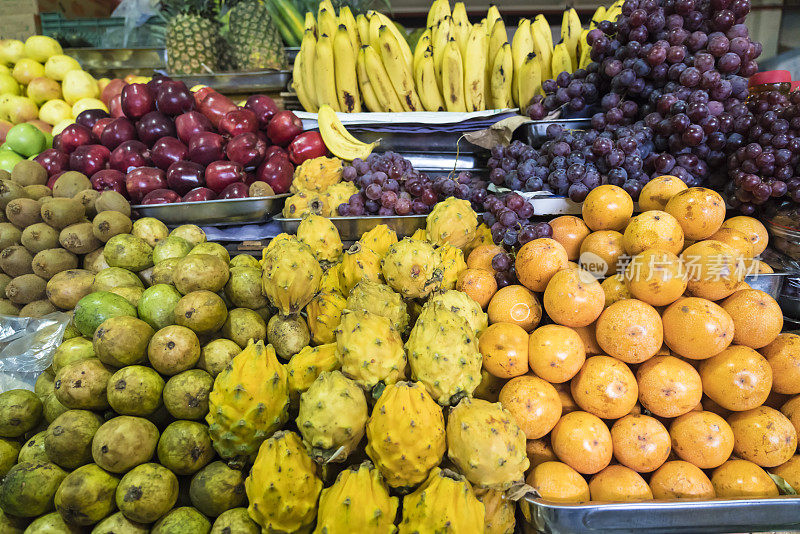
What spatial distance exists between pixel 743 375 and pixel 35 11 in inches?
295

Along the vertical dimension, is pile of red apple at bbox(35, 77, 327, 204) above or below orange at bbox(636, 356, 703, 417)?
above

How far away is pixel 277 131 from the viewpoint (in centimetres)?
301

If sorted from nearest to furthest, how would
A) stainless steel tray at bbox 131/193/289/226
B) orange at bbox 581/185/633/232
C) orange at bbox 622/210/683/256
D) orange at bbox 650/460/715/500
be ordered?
orange at bbox 650/460/715/500, orange at bbox 622/210/683/256, orange at bbox 581/185/633/232, stainless steel tray at bbox 131/193/289/226

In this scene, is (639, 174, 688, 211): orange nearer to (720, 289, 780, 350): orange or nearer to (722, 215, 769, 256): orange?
(722, 215, 769, 256): orange

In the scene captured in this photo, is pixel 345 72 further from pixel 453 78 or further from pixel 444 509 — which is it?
pixel 444 509

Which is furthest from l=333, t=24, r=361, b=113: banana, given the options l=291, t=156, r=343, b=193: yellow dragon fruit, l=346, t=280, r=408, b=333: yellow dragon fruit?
l=346, t=280, r=408, b=333: yellow dragon fruit

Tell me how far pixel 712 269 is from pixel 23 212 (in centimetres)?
324

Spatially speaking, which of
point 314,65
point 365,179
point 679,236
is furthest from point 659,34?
point 314,65

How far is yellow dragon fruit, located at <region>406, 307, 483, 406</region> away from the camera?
4.00 ft

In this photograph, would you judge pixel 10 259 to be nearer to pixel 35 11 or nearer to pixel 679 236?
pixel 679 236

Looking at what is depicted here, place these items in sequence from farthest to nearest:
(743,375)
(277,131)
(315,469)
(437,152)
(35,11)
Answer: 1. (35,11)
2. (277,131)
3. (437,152)
4. (743,375)
5. (315,469)

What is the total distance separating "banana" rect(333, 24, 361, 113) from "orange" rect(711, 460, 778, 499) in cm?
294

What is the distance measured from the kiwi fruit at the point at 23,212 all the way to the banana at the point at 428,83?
2.49m

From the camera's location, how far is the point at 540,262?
1.60 meters
